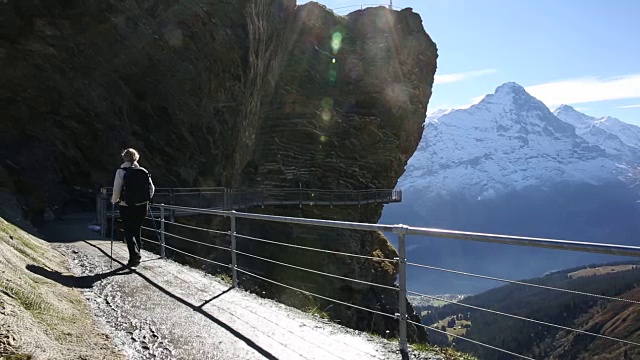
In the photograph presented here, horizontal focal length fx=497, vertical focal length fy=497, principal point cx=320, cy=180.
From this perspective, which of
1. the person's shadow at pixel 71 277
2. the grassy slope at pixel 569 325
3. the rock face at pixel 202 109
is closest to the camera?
the person's shadow at pixel 71 277

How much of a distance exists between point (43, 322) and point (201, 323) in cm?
198

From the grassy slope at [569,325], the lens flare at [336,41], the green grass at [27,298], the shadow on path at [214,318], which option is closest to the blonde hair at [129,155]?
the shadow on path at [214,318]

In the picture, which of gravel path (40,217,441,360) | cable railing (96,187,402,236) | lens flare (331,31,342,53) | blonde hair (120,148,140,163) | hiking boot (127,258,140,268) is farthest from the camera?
lens flare (331,31,342,53)

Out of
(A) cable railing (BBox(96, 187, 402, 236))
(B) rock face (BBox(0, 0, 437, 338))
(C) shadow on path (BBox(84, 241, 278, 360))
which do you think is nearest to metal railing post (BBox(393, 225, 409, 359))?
(C) shadow on path (BBox(84, 241, 278, 360))

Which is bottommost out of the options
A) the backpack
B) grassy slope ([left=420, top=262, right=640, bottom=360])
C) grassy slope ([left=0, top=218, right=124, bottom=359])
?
grassy slope ([left=420, top=262, right=640, bottom=360])

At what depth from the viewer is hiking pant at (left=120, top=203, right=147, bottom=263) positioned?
985 centimetres

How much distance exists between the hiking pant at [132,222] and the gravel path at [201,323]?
1.58ft

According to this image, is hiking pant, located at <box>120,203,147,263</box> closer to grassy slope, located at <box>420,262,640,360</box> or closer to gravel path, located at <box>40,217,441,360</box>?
gravel path, located at <box>40,217,441,360</box>

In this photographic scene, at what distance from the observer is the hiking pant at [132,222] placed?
32.3 ft

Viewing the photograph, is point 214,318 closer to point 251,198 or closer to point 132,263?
point 132,263

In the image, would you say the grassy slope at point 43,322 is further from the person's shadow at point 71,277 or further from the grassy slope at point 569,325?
the grassy slope at point 569,325

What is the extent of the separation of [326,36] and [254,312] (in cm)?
4481

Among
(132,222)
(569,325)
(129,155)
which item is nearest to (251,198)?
(132,222)

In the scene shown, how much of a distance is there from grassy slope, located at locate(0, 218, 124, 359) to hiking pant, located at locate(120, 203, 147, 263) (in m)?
3.08
